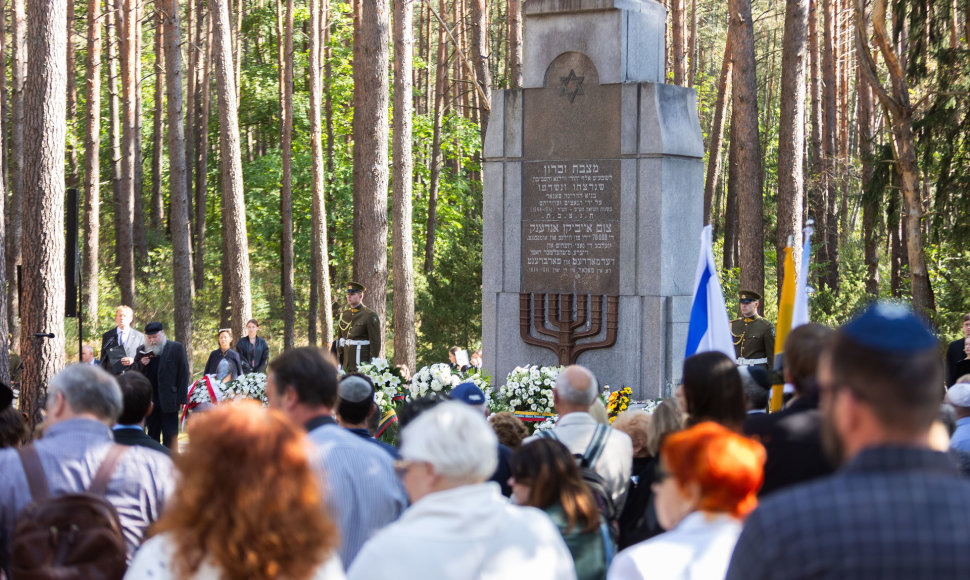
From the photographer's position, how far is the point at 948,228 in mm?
17406

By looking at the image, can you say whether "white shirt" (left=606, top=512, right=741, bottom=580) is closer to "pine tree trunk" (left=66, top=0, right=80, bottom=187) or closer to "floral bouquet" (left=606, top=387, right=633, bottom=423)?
"floral bouquet" (left=606, top=387, right=633, bottom=423)

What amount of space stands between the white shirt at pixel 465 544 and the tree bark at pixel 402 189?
15732 millimetres

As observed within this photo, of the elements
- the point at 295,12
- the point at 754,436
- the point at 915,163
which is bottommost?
the point at 754,436

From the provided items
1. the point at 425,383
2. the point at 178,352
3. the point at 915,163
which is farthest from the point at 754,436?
the point at 915,163

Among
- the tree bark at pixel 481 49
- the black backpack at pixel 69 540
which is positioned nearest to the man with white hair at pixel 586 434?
the black backpack at pixel 69 540

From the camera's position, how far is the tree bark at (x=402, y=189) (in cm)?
1873

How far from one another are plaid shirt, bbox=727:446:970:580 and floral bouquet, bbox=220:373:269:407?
35.9 ft

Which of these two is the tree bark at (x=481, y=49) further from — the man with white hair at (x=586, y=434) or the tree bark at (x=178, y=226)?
the man with white hair at (x=586, y=434)

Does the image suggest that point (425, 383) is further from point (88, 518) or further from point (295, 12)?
point (295, 12)

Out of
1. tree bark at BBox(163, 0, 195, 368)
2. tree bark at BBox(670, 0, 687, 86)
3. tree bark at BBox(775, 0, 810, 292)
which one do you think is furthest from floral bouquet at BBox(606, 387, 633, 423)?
tree bark at BBox(670, 0, 687, 86)

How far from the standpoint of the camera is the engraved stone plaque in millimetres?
11109

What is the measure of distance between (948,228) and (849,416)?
16643 mm

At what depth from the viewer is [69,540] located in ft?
11.4

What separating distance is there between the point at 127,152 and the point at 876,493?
95.0ft
